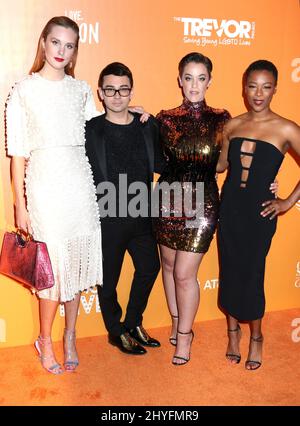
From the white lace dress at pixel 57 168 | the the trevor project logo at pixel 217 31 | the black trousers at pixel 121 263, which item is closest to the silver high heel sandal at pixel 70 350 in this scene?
the black trousers at pixel 121 263

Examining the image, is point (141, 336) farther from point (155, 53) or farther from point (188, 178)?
point (155, 53)

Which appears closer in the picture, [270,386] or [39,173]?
[39,173]

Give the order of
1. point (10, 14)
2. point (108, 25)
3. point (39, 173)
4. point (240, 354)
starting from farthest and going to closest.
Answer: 1. point (240, 354)
2. point (108, 25)
3. point (10, 14)
4. point (39, 173)

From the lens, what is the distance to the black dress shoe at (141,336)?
3.26 m

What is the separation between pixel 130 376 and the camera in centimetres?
289

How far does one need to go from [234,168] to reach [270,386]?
4.38ft

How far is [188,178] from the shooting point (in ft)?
9.16

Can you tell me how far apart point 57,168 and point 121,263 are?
790 mm

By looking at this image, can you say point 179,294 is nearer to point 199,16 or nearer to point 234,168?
point 234,168

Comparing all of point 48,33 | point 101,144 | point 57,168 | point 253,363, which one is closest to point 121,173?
point 101,144

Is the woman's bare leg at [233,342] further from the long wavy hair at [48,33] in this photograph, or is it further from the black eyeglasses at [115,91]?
the long wavy hair at [48,33]

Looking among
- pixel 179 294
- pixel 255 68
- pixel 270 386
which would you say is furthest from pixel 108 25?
pixel 270 386

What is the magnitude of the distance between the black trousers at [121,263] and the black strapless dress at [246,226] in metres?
0.48

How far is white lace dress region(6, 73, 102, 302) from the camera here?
2.52 meters
